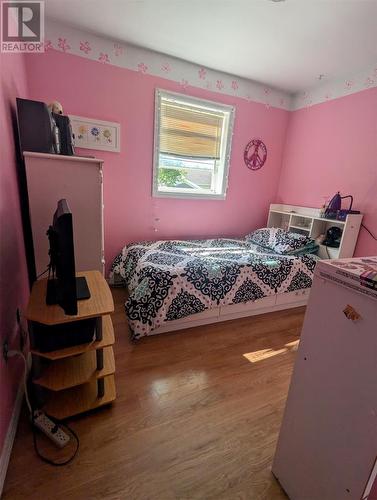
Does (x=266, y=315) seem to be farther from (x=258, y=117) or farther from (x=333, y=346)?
(x=258, y=117)

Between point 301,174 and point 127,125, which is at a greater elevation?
point 127,125

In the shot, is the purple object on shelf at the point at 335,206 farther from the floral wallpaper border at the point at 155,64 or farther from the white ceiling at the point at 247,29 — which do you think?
the floral wallpaper border at the point at 155,64

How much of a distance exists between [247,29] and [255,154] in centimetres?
156

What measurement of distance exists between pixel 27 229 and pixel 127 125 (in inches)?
63.7

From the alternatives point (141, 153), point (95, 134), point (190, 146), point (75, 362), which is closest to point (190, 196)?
point (190, 146)

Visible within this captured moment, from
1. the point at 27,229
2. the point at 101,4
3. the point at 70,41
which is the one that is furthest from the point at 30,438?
the point at 70,41

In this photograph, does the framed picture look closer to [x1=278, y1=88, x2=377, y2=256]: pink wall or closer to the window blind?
the window blind

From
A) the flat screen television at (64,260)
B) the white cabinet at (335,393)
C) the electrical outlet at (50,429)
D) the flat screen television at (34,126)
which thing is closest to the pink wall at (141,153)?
the flat screen television at (34,126)

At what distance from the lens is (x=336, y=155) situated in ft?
9.59

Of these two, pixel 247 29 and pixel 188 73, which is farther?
pixel 188 73

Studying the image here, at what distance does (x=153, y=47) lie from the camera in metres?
2.51

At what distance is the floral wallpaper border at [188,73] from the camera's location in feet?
7.62

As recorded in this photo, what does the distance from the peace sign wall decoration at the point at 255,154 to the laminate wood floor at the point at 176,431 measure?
8.27 feet

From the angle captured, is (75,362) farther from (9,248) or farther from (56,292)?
(9,248)
